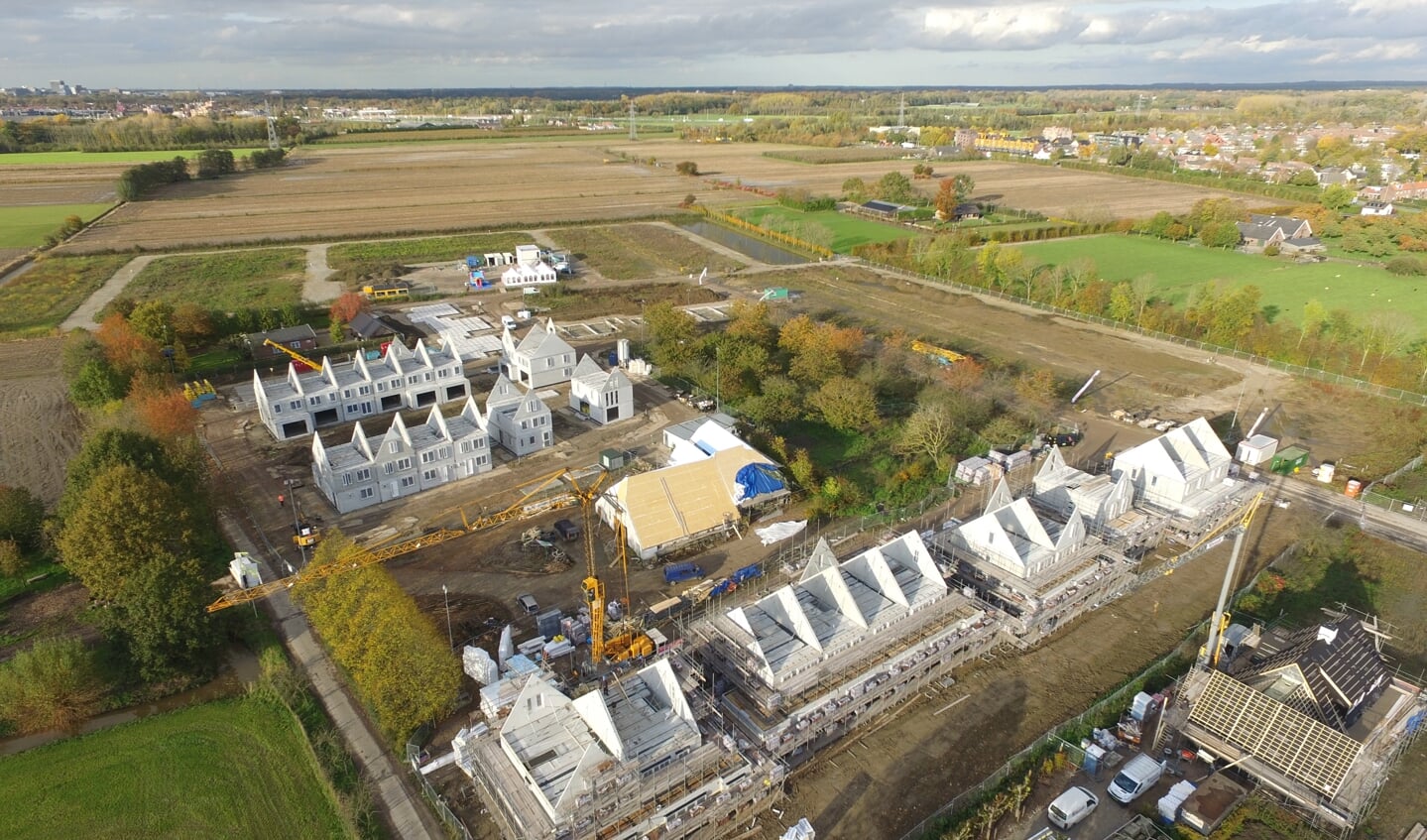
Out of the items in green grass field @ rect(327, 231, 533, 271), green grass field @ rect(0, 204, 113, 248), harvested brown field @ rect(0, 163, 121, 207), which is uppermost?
harvested brown field @ rect(0, 163, 121, 207)

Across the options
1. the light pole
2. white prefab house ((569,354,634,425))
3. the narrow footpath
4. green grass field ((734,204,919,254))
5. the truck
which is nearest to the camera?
the narrow footpath

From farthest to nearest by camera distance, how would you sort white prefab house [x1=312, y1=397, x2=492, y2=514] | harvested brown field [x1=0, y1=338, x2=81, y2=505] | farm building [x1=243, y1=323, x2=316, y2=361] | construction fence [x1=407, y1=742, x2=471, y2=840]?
farm building [x1=243, y1=323, x2=316, y2=361] → harvested brown field [x1=0, y1=338, x2=81, y2=505] → white prefab house [x1=312, y1=397, x2=492, y2=514] → construction fence [x1=407, y1=742, x2=471, y2=840]

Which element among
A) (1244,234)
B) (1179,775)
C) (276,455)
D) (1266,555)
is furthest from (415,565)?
(1244,234)

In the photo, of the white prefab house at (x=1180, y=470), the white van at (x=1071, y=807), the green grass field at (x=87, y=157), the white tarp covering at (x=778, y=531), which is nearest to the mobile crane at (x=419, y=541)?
the white tarp covering at (x=778, y=531)

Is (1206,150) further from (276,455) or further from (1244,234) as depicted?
(276,455)

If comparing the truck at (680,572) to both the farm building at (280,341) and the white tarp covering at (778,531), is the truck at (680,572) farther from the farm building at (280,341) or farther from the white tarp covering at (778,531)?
the farm building at (280,341)

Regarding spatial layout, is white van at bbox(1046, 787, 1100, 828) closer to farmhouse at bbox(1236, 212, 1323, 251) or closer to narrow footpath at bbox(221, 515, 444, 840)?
narrow footpath at bbox(221, 515, 444, 840)

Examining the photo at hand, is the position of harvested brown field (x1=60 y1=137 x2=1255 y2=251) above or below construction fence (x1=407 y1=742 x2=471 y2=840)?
above

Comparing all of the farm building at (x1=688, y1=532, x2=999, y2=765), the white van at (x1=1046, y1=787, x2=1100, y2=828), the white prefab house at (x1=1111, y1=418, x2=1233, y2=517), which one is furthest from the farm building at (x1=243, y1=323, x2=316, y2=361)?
the white van at (x1=1046, y1=787, x2=1100, y2=828)

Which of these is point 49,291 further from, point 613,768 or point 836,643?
point 836,643
